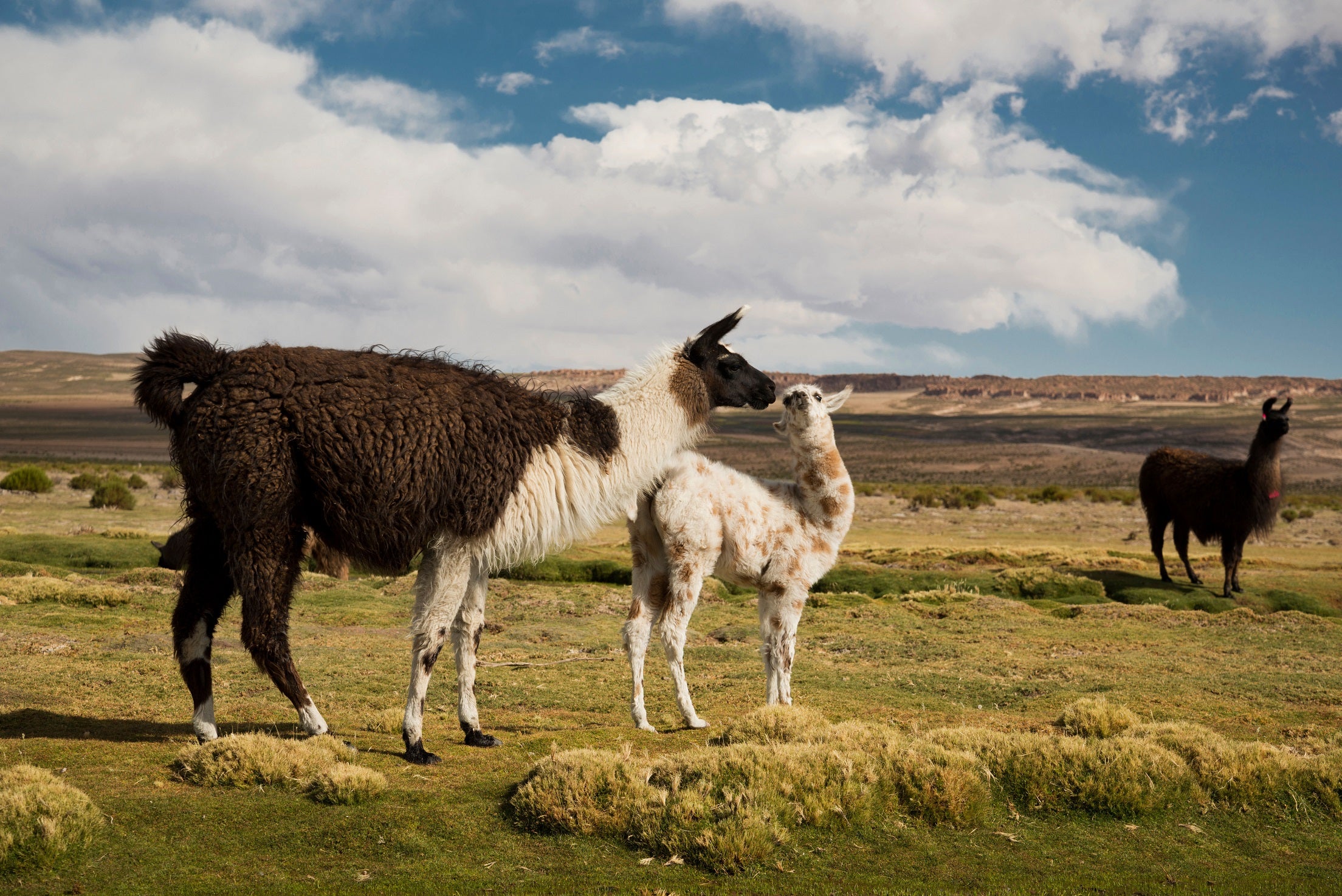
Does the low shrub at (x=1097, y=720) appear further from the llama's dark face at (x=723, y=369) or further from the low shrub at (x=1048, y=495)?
the low shrub at (x=1048, y=495)

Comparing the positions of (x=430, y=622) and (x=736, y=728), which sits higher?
(x=430, y=622)

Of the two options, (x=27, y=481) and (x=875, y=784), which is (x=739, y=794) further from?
(x=27, y=481)

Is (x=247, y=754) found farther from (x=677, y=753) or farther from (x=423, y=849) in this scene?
(x=677, y=753)

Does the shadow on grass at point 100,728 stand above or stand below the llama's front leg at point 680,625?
below

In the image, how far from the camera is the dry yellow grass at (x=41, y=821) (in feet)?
18.4

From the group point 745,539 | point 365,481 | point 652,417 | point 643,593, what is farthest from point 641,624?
point 365,481

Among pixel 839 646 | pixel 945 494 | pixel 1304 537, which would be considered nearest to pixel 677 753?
pixel 839 646

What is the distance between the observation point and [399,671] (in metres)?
12.1

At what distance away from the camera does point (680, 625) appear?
9.05m

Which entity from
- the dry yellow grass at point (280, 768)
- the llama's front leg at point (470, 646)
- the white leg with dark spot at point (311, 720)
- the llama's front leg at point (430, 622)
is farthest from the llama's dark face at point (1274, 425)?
the dry yellow grass at point (280, 768)

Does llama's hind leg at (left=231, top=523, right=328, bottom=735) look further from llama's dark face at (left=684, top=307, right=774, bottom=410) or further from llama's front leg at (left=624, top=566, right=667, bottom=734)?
llama's dark face at (left=684, top=307, right=774, bottom=410)

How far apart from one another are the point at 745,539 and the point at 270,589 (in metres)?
4.15

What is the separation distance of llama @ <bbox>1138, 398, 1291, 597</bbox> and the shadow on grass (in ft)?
64.1

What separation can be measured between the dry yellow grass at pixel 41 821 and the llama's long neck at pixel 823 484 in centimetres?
639
